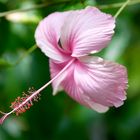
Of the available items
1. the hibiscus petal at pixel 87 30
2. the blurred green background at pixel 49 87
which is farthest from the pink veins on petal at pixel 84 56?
the blurred green background at pixel 49 87

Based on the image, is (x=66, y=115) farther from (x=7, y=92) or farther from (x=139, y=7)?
(x=139, y=7)

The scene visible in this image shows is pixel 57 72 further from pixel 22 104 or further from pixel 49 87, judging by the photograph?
pixel 49 87

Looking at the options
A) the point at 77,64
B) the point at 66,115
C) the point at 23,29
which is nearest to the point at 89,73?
the point at 77,64

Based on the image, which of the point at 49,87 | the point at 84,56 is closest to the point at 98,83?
the point at 84,56

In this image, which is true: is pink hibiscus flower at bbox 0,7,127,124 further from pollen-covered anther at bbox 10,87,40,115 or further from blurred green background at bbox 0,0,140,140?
blurred green background at bbox 0,0,140,140

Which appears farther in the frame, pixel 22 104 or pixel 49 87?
pixel 49 87

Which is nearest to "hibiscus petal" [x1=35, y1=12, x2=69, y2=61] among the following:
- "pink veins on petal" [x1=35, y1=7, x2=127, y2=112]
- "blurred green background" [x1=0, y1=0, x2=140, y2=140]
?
"pink veins on petal" [x1=35, y1=7, x2=127, y2=112]

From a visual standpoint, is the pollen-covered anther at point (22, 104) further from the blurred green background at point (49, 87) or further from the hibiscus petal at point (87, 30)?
the blurred green background at point (49, 87)
